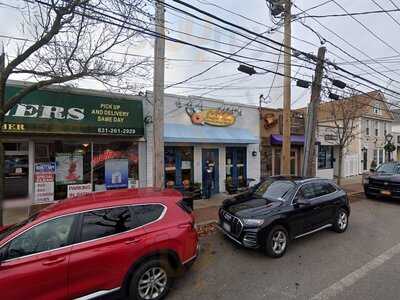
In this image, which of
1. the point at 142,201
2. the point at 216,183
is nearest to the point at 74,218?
the point at 142,201

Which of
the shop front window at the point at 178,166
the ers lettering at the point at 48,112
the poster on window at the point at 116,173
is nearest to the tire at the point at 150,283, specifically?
the ers lettering at the point at 48,112

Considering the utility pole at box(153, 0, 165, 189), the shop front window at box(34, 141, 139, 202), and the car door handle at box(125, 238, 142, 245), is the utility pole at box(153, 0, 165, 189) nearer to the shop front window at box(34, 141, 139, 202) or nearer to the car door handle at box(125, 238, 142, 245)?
the car door handle at box(125, 238, 142, 245)

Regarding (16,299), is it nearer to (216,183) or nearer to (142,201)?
(142,201)

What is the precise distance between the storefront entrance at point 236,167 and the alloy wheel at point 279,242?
6676 millimetres

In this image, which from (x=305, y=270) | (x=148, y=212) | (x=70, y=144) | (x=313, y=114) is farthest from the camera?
(x=313, y=114)

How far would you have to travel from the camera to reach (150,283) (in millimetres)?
4043

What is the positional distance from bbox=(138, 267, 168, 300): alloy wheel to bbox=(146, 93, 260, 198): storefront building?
6.30m

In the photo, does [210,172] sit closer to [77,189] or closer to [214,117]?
[214,117]

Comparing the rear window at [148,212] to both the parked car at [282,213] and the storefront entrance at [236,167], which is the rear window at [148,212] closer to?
the parked car at [282,213]

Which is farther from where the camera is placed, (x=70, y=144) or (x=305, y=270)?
(x=70, y=144)

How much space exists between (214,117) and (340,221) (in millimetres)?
6733

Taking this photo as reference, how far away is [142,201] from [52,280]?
5.15ft

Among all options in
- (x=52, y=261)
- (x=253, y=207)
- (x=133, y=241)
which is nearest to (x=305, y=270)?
(x=253, y=207)

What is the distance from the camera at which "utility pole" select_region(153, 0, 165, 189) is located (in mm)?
7094
